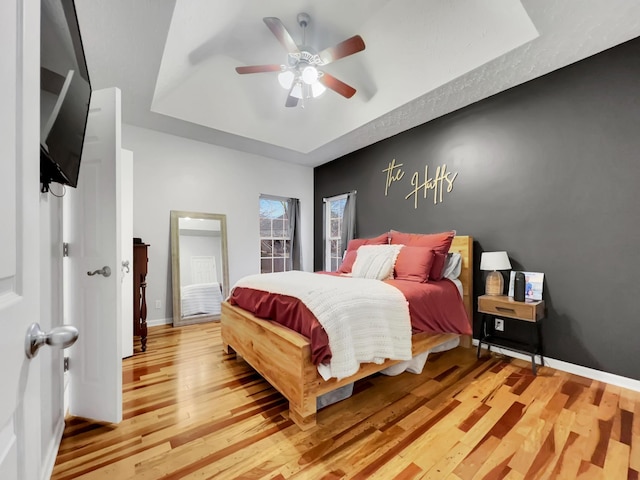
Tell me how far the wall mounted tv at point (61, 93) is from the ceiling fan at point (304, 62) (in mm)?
1311

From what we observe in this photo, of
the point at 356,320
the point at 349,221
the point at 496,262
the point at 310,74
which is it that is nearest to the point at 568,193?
the point at 496,262

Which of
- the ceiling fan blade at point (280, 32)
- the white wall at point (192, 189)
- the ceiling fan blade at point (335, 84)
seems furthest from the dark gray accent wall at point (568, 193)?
the white wall at point (192, 189)

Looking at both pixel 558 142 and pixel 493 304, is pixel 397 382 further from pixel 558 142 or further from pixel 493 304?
pixel 558 142

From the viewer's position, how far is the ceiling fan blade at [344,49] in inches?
81.5

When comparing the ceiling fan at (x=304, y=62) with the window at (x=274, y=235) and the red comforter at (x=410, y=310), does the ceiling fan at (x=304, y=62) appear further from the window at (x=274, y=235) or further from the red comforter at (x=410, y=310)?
the window at (x=274, y=235)

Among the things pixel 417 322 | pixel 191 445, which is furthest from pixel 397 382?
pixel 191 445

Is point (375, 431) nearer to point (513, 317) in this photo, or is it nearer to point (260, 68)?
point (513, 317)

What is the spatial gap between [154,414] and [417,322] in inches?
72.7

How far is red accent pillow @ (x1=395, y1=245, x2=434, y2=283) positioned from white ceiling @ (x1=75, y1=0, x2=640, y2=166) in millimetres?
1573

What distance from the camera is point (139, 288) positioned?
2.79 m

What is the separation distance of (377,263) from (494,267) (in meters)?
1.02

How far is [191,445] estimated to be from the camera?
1420 mm

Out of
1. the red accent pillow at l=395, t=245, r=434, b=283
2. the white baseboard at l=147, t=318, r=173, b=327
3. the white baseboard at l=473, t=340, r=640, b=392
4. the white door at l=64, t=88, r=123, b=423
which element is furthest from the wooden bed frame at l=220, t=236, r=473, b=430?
the white baseboard at l=147, t=318, r=173, b=327

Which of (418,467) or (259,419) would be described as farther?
(259,419)
